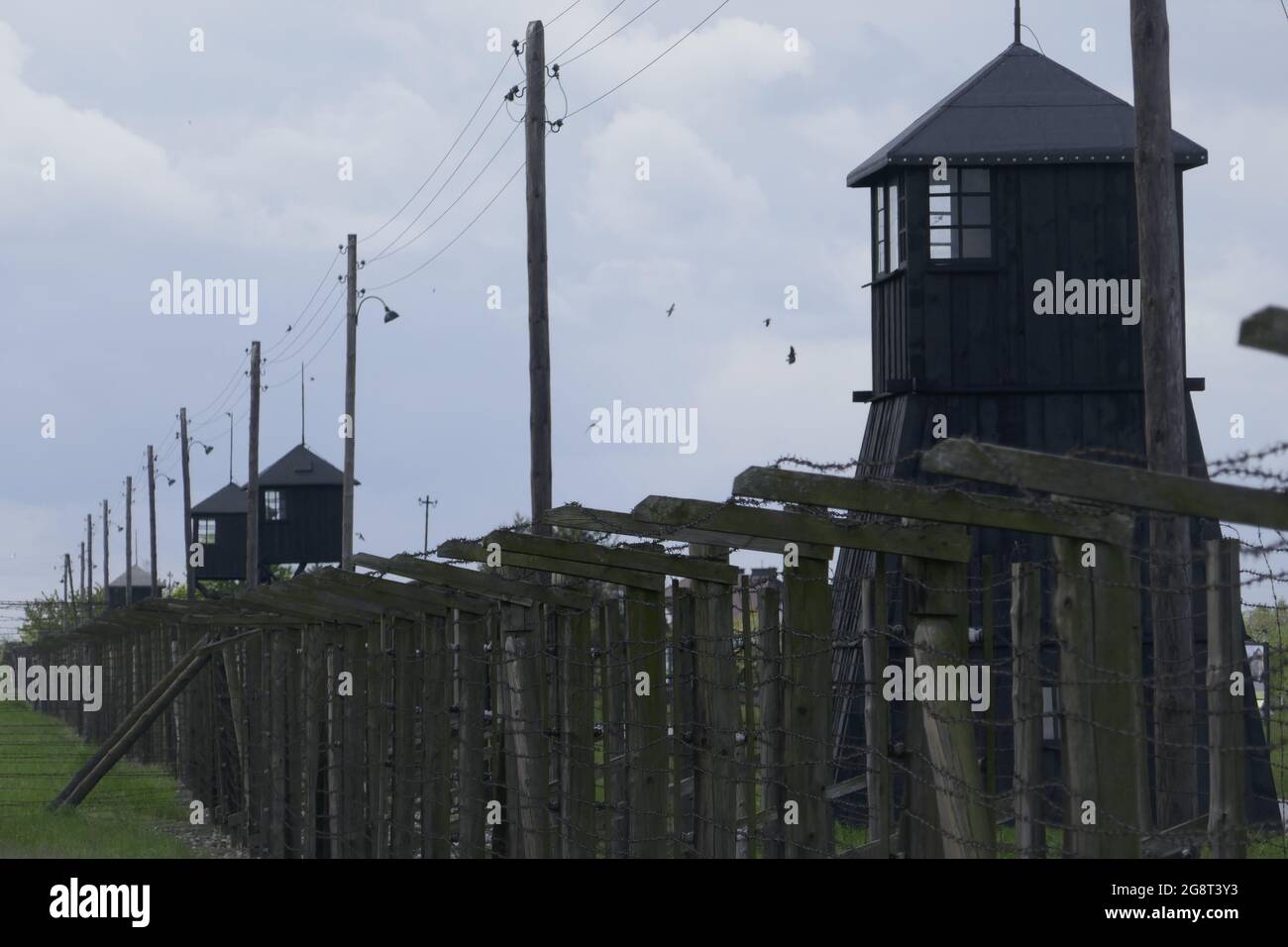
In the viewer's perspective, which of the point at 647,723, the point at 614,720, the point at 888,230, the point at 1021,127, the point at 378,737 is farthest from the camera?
the point at 888,230

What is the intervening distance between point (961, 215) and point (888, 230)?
1.21 m

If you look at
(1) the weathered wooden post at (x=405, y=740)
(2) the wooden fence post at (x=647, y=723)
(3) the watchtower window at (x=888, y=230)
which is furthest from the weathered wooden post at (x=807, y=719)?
(3) the watchtower window at (x=888, y=230)

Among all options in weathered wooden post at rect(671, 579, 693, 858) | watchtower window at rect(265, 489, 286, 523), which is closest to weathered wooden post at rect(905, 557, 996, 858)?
weathered wooden post at rect(671, 579, 693, 858)

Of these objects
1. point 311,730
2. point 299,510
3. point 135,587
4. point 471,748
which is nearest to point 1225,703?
point 471,748

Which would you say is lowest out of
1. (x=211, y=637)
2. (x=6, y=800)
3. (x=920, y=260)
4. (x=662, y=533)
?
(x=6, y=800)

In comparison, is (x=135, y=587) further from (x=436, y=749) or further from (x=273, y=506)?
(x=436, y=749)

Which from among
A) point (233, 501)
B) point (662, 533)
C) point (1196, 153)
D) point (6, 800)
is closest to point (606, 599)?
point (662, 533)

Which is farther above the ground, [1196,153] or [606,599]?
[1196,153]

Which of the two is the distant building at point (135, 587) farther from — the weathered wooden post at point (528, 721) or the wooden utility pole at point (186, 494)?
the weathered wooden post at point (528, 721)

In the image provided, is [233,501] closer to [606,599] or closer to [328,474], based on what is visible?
[328,474]

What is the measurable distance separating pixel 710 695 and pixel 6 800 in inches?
770

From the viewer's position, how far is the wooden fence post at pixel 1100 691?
6.48 meters

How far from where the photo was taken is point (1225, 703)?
8.03 meters
